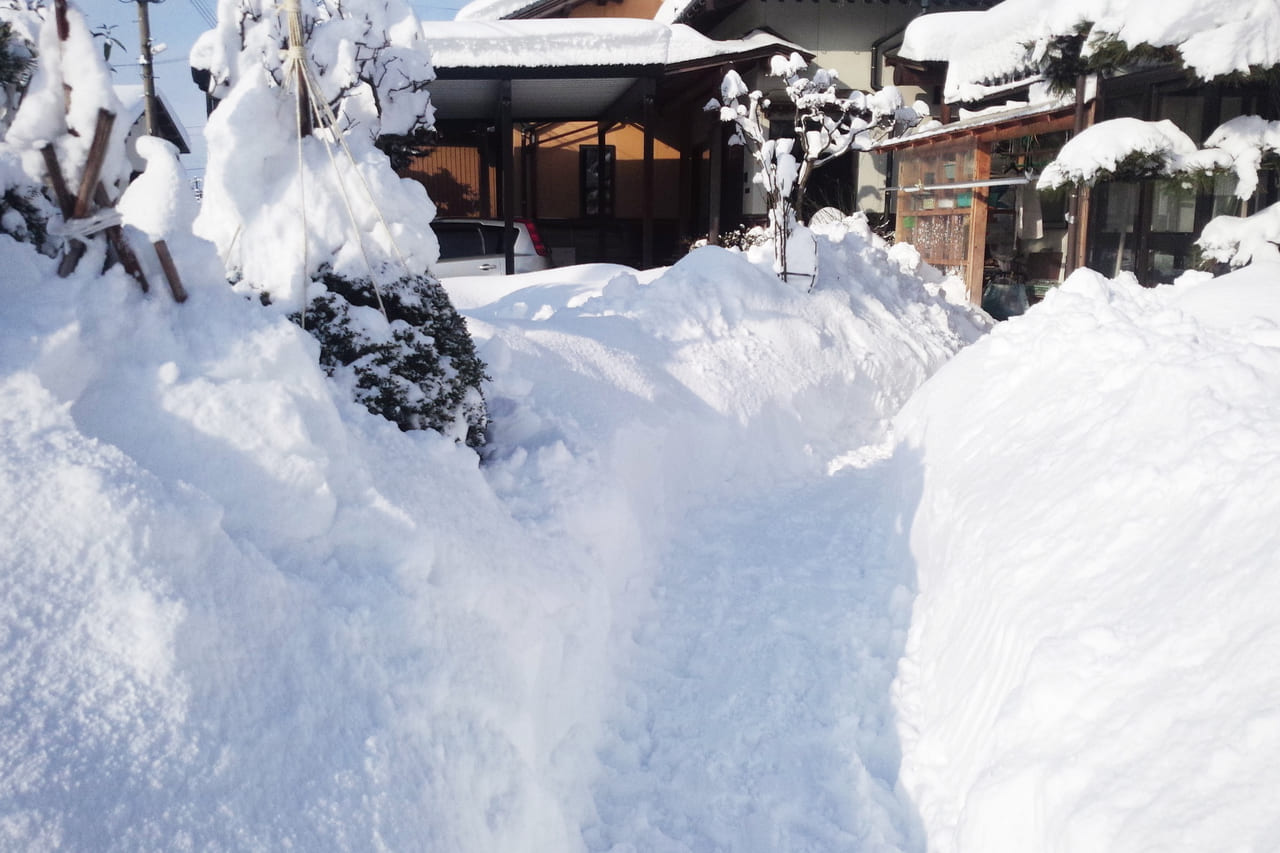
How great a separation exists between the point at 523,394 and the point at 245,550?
10.1 feet

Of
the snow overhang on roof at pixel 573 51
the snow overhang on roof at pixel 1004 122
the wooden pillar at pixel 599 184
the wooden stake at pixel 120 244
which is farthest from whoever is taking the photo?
the wooden pillar at pixel 599 184

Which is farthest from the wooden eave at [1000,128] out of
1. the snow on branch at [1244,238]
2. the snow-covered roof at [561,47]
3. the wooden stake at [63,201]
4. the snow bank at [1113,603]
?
the wooden stake at [63,201]

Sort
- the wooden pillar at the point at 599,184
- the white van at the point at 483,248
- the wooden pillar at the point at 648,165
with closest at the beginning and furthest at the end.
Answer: the white van at the point at 483,248
the wooden pillar at the point at 648,165
the wooden pillar at the point at 599,184

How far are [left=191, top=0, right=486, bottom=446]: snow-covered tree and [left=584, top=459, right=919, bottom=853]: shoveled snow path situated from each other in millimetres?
1581

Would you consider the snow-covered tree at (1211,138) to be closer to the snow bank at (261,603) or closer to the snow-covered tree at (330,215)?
the snow bank at (261,603)

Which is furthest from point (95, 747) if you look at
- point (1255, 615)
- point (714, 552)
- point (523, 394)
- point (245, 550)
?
point (714, 552)

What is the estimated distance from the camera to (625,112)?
58.1 feet

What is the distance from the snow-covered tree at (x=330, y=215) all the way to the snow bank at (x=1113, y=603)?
259cm

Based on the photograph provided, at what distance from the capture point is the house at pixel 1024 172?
394 inches

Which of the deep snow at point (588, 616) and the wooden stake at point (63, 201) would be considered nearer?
the deep snow at point (588, 616)

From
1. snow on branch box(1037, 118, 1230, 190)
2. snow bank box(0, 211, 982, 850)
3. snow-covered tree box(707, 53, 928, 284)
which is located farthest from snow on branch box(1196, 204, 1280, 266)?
snow bank box(0, 211, 982, 850)

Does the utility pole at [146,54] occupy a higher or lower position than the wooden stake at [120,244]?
higher

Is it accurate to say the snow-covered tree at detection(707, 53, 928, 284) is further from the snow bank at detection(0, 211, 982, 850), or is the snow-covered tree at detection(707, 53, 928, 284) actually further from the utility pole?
the utility pole

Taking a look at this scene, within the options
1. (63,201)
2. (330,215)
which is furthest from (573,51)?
(63,201)
